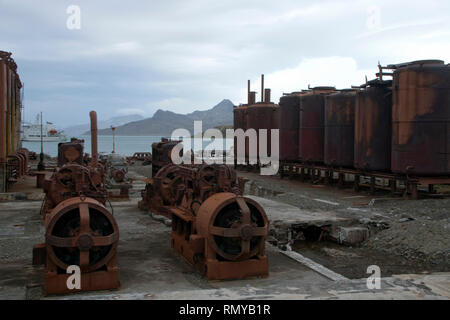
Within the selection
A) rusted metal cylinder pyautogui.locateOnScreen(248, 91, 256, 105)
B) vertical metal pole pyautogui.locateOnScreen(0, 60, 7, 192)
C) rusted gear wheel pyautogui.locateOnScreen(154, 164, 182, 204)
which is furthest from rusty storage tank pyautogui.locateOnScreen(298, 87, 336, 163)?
vertical metal pole pyautogui.locateOnScreen(0, 60, 7, 192)

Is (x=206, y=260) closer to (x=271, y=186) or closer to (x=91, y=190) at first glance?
(x=91, y=190)

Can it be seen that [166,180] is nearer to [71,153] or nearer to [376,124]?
[71,153]

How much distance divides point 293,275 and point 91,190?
406 centimetres

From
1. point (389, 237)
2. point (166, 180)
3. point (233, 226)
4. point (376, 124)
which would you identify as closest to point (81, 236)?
point (233, 226)

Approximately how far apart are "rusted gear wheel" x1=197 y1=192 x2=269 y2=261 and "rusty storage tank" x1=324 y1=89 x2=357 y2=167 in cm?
1196

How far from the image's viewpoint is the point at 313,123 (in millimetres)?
21188

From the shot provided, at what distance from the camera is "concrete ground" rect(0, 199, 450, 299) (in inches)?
224

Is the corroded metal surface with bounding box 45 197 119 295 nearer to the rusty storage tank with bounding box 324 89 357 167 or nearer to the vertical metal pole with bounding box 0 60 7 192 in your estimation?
the vertical metal pole with bounding box 0 60 7 192

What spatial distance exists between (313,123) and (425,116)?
Answer: 7.37m

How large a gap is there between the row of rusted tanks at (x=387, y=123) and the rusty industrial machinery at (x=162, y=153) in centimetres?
685

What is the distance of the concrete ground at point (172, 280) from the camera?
5.70 meters

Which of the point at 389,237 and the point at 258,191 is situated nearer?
the point at 389,237

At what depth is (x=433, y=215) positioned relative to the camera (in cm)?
1177
